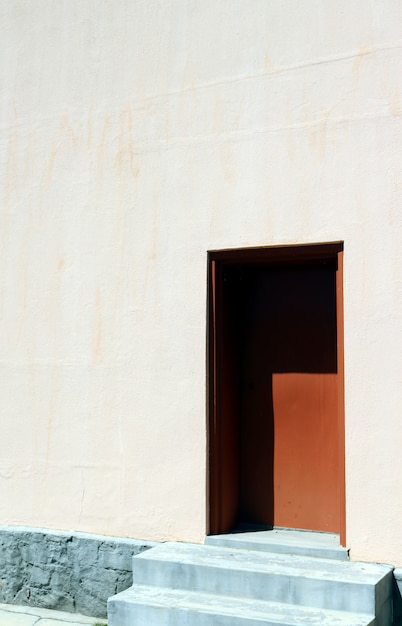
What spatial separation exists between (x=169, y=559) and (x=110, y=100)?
3.29m

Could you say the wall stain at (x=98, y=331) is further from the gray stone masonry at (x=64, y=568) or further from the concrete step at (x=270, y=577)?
the concrete step at (x=270, y=577)

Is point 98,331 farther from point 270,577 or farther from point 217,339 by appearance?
point 270,577

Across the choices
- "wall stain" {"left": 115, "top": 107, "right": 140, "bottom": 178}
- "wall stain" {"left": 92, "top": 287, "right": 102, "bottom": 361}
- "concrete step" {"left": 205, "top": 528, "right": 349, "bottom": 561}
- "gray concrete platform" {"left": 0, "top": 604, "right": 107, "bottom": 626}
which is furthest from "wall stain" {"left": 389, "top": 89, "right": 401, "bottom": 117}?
"gray concrete platform" {"left": 0, "top": 604, "right": 107, "bottom": 626}

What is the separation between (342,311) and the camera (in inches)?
207

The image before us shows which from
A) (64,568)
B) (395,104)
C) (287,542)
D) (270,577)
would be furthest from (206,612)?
(395,104)

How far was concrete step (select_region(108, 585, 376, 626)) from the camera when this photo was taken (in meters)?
4.47

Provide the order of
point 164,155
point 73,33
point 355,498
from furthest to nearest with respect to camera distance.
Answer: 1. point 73,33
2. point 164,155
3. point 355,498

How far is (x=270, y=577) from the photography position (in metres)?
4.82

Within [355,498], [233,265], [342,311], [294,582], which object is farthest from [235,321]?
[294,582]

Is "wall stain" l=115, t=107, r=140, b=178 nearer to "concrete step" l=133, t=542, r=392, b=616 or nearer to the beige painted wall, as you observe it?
the beige painted wall

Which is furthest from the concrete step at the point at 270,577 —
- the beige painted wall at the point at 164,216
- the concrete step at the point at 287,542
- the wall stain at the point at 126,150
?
the wall stain at the point at 126,150

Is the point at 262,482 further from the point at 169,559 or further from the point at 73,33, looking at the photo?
the point at 73,33

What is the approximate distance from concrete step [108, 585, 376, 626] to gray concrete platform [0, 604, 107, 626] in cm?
92

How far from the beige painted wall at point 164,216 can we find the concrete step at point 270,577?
27cm
